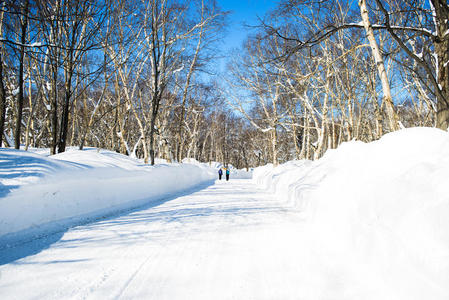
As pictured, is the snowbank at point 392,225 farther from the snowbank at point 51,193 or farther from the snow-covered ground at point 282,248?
the snowbank at point 51,193

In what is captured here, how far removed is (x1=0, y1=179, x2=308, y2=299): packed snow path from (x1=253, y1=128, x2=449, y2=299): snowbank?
40cm

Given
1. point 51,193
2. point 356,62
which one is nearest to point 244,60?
point 356,62

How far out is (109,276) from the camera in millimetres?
2229

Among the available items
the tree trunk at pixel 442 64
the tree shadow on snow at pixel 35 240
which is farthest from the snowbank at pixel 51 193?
the tree trunk at pixel 442 64

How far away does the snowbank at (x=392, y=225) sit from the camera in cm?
181

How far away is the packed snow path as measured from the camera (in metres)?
1.99

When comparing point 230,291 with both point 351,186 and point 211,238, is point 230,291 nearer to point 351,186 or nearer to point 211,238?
point 211,238

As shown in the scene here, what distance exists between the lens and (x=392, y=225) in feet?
7.40

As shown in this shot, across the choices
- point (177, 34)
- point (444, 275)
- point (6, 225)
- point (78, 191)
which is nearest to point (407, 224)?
point (444, 275)

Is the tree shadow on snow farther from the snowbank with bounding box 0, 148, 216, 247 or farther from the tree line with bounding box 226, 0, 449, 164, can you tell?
the tree line with bounding box 226, 0, 449, 164

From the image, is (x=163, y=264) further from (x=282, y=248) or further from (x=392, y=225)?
(x=392, y=225)

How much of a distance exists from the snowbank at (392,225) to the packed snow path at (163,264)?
400mm

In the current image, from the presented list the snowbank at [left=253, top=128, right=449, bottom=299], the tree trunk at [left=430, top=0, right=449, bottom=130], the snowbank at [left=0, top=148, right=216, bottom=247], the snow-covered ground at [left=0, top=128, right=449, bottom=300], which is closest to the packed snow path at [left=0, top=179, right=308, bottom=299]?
the snow-covered ground at [left=0, top=128, right=449, bottom=300]

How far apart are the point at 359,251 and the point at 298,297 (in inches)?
44.3
